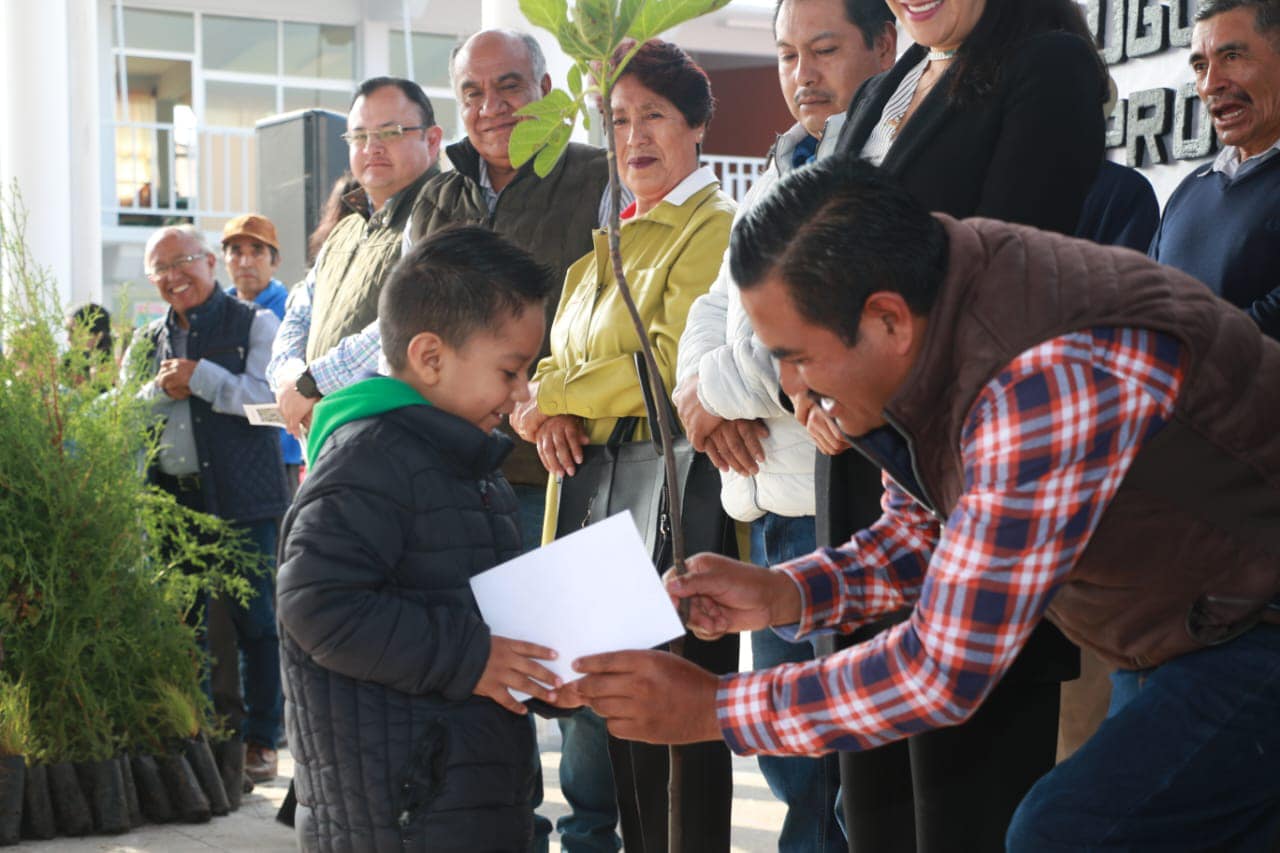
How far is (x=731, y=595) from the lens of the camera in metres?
2.03

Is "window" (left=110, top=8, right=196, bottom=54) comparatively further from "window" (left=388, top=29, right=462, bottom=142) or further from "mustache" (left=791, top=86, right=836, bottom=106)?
"mustache" (left=791, top=86, right=836, bottom=106)

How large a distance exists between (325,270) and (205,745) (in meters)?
1.44

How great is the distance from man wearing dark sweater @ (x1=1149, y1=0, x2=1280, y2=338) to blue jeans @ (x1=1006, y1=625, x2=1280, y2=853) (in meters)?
1.28

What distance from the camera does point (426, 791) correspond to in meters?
2.03

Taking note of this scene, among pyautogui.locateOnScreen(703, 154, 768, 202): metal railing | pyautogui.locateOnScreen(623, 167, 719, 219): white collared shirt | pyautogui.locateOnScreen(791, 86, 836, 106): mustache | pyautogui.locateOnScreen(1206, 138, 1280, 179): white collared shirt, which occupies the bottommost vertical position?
pyautogui.locateOnScreen(623, 167, 719, 219): white collared shirt

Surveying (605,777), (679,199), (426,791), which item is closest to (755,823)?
(605,777)

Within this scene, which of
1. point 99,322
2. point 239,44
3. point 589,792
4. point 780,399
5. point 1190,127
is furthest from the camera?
point 239,44

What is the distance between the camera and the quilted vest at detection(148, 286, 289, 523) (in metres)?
5.00

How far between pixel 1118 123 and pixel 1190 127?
32 centimetres

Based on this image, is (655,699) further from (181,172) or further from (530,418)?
(181,172)

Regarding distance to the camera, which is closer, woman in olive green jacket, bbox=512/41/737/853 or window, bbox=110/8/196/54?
woman in olive green jacket, bbox=512/41/737/853

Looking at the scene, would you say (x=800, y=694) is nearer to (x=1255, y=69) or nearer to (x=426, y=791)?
(x=426, y=791)

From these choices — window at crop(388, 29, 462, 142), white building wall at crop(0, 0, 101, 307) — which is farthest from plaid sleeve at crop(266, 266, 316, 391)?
window at crop(388, 29, 462, 142)

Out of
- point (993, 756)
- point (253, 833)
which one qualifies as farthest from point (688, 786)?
point (253, 833)
